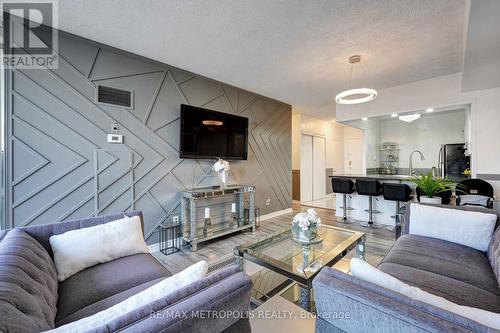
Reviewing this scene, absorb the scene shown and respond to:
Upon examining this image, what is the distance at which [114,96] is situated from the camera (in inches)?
110

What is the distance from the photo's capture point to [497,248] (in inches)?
62.9

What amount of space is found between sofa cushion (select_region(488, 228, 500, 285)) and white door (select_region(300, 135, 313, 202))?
467cm

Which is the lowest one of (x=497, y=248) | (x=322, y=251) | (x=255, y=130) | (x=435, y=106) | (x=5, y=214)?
(x=322, y=251)

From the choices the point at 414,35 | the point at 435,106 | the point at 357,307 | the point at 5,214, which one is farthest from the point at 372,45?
the point at 5,214

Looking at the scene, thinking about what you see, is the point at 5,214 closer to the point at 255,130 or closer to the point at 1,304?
the point at 1,304

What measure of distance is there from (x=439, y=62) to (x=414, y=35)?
3.76 ft

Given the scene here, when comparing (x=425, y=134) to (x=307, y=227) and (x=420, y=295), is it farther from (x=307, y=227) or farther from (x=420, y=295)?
(x=420, y=295)

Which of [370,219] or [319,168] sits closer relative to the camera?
[370,219]

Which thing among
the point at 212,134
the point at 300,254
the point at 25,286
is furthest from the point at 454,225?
the point at 212,134

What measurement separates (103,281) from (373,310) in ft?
5.04

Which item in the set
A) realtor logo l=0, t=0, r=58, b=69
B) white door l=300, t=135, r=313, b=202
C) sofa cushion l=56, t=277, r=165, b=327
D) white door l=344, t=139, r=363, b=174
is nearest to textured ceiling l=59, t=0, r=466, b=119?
realtor logo l=0, t=0, r=58, b=69

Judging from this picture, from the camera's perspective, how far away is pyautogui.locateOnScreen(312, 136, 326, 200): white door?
694cm

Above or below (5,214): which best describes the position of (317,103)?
above

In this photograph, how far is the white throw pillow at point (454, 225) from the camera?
1866 millimetres
